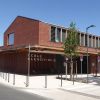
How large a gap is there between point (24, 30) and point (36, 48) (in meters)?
7.71

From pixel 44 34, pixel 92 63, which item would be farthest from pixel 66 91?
pixel 92 63

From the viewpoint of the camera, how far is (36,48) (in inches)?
1396

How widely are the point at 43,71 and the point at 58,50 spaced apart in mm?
4104

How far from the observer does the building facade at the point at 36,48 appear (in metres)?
37.9

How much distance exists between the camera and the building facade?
3788 cm

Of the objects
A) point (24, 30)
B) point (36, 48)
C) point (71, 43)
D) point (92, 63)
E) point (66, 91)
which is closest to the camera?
point (66, 91)

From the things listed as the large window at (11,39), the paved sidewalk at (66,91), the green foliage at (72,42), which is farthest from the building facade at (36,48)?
the paved sidewalk at (66,91)

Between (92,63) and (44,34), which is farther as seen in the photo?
(92,63)

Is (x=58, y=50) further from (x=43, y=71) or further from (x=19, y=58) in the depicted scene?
(x=19, y=58)

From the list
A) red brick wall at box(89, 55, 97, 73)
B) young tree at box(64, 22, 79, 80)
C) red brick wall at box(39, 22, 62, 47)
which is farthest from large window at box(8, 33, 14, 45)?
young tree at box(64, 22, 79, 80)

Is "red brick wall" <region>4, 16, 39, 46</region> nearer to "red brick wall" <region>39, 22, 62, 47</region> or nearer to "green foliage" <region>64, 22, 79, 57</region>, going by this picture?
"red brick wall" <region>39, 22, 62, 47</region>

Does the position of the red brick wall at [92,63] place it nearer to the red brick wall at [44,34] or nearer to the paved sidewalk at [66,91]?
the red brick wall at [44,34]

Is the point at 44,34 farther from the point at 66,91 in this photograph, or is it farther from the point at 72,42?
the point at 66,91

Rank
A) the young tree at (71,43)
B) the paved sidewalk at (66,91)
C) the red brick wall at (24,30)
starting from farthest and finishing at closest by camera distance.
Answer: the red brick wall at (24,30)
the young tree at (71,43)
the paved sidewalk at (66,91)
